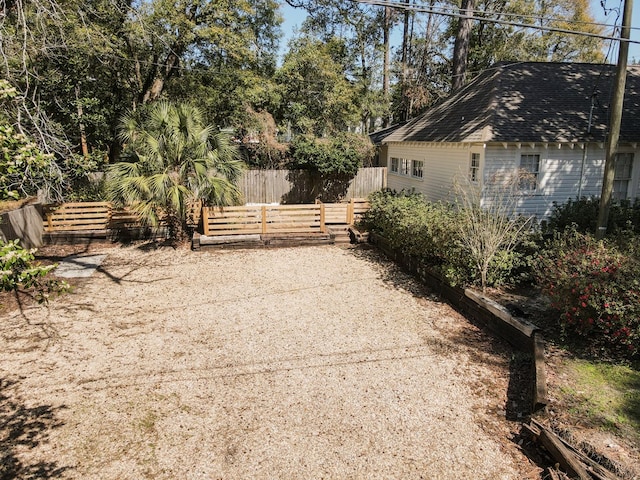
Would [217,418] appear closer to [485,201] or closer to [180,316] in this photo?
[180,316]

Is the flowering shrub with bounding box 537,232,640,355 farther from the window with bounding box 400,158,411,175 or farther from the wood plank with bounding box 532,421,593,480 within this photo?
the window with bounding box 400,158,411,175

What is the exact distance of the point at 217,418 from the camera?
483cm

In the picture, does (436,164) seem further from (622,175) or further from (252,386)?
(252,386)

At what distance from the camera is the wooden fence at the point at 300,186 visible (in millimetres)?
18969

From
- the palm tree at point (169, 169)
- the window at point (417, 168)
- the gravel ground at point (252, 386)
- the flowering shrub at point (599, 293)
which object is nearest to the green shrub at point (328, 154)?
the window at point (417, 168)

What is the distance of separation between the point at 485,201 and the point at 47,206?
41.5 feet

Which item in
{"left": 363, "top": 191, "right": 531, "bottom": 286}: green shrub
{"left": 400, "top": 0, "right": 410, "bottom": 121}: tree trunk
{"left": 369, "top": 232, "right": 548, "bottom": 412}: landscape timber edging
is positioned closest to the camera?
{"left": 369, "top": 232, "right": 548, "bottom": 412}: landscape timber edging

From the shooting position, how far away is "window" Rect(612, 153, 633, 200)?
39.5 feet

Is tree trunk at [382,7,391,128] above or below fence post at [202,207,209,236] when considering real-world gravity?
above

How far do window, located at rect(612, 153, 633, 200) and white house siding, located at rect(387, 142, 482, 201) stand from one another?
169 inches

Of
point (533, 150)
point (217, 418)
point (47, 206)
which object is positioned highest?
point (533, 150)

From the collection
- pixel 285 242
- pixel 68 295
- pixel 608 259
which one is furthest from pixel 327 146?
pixel 608 259

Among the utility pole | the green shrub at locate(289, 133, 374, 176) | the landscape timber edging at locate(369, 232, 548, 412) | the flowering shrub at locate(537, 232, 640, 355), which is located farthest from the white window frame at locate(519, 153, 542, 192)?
the green shrub at locate(289, 133, 374, 176)

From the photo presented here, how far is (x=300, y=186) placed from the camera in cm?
1927
